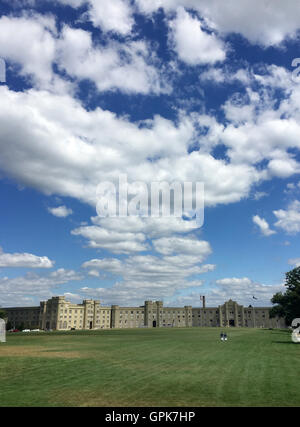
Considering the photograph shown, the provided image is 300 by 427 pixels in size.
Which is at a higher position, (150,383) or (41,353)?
(150,383)

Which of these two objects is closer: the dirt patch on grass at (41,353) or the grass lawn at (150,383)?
the grass lawn at (150,383)

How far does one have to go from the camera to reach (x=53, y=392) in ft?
57.0

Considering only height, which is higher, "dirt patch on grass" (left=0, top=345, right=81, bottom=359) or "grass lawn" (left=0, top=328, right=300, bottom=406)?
"grass lawn" (left=0, top=328, right=300, bottom=406)

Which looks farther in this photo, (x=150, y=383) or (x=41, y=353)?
(x=41, y=353)

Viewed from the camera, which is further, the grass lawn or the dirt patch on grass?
the dirt patch on grass

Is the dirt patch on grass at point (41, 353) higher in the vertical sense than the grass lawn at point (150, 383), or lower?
lower
